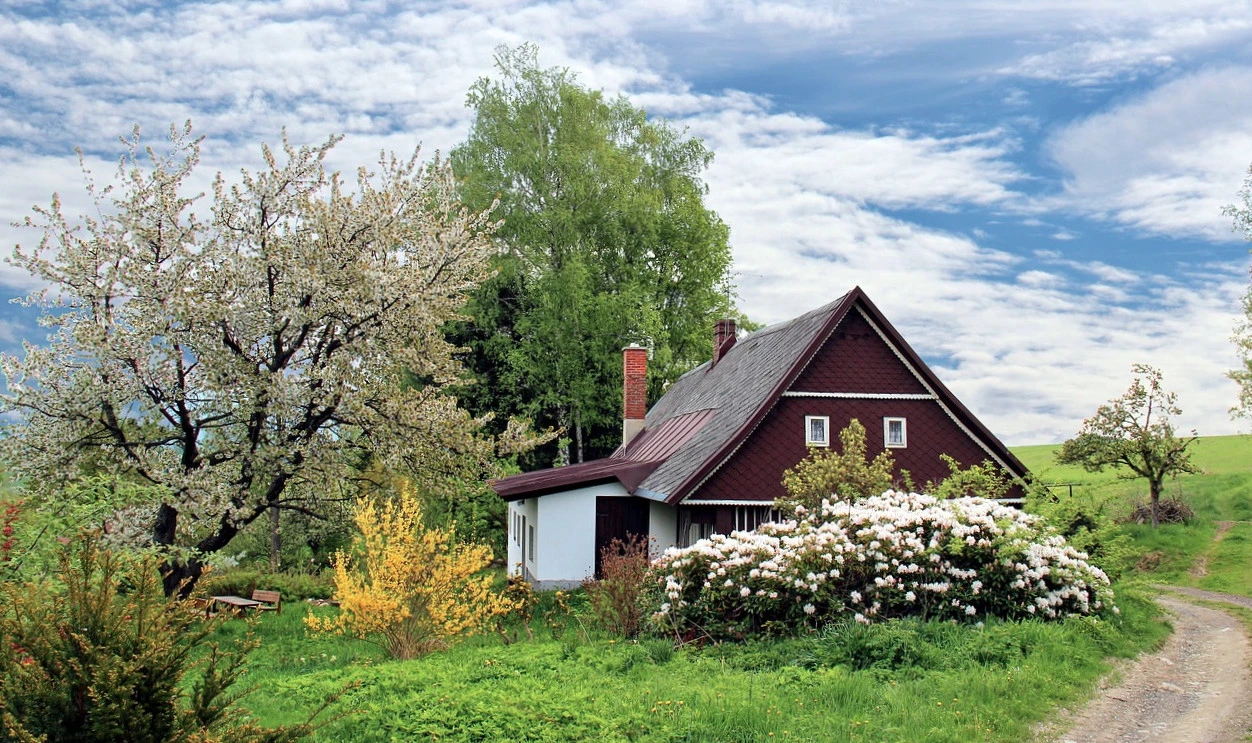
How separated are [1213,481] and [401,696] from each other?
1397 inches

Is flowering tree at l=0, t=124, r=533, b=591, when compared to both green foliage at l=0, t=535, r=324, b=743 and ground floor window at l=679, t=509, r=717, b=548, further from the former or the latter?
green foliage at l=0, t=535, r=324, b=743

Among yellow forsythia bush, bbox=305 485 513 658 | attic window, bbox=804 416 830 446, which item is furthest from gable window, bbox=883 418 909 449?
yellow forsythia bush, bbox=305 485 513 658

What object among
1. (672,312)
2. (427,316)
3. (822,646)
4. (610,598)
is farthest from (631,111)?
(822,646)

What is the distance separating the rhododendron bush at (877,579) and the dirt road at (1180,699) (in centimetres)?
139

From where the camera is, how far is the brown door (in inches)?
899

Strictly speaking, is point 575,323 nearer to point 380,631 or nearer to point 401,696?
point 380,631

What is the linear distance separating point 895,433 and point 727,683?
12708mm

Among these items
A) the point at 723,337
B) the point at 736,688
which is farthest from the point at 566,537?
the point at 736,688

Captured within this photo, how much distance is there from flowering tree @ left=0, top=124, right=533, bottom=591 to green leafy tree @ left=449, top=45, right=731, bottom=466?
15374 mm

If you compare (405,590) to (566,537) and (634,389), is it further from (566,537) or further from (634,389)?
(634,389)

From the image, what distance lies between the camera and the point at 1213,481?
36.2 meters

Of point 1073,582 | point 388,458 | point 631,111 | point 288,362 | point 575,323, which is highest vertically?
point 631,111

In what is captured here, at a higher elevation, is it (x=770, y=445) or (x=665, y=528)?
(x=770, y=445)

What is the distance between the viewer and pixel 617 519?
75.5 feet
